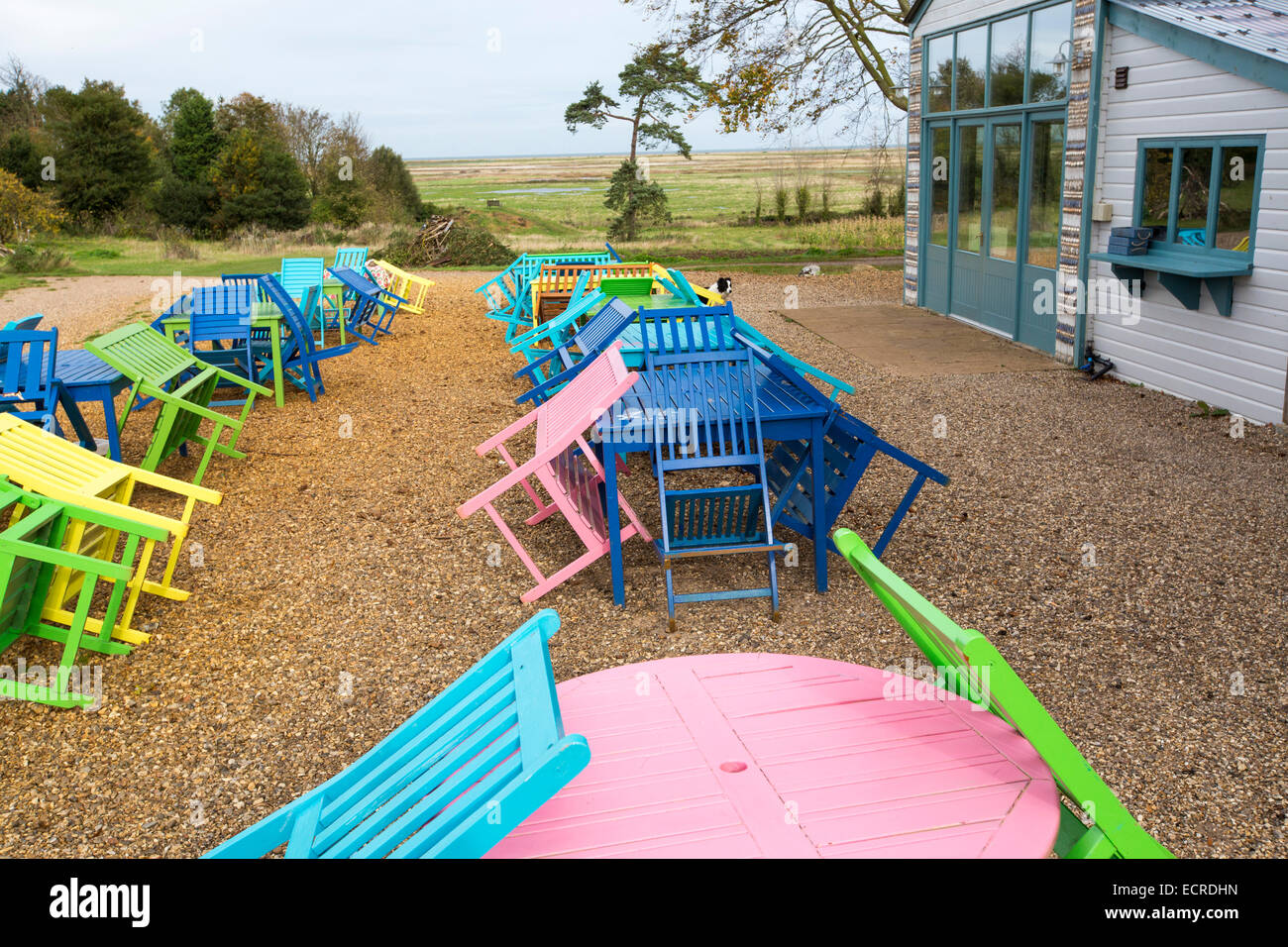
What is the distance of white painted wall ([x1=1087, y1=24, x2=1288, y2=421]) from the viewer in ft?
23.5

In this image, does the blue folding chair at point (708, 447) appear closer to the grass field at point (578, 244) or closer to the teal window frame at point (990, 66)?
the teal window frame at point (990, 66)

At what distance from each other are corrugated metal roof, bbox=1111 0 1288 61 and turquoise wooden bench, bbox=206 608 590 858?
23.9ft

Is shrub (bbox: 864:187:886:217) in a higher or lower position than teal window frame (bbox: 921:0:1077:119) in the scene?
lower

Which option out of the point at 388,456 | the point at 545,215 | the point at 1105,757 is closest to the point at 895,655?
the point at 1105,757

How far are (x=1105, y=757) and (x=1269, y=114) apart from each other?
582 centimetres

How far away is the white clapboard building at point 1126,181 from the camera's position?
24.1 feet

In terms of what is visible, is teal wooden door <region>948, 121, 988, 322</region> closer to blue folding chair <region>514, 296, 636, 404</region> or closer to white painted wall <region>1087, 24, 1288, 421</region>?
white painted wall <region>1087, 24, 1288, 421</region>

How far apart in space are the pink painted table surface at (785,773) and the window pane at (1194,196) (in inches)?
270

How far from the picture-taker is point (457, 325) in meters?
13.0

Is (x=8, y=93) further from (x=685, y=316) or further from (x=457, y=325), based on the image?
(x=685, y=316)

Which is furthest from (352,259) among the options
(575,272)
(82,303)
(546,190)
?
(546,190)

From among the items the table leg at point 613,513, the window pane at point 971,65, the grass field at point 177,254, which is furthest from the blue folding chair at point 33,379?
the grass field at point 177,254

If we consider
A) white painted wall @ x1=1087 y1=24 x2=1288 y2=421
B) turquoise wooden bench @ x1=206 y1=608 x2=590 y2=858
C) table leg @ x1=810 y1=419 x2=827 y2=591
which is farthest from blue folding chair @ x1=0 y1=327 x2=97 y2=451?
white painted wall @ x1=1087 y1=24 x2=1288 y2=421
